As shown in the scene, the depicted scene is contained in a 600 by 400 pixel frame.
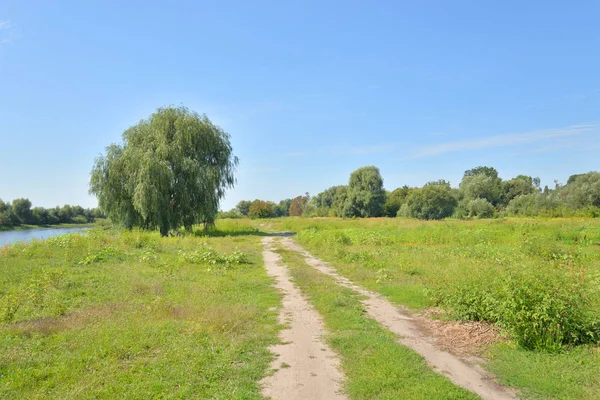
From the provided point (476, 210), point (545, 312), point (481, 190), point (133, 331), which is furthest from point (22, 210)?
point (481, 190)

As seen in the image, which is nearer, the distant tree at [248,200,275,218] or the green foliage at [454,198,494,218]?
the green foliage at [454,198,494,218]

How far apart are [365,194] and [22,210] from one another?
57.1 metres

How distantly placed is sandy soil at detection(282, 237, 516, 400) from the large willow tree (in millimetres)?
23711

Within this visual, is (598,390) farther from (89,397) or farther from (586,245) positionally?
(586,245)

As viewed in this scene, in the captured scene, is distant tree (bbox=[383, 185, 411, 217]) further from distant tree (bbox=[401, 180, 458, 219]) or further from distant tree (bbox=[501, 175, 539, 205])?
distant tree (bbox=[501, 175, 539, 205])

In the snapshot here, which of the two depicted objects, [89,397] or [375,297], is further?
[375,297]

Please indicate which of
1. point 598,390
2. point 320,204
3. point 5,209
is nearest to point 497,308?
point 598,390

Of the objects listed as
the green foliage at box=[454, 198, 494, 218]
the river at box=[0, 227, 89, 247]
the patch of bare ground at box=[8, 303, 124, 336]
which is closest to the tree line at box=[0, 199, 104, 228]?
the river at box=[0, 227, 89, 247]

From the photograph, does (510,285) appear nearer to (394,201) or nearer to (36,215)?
(36,215)

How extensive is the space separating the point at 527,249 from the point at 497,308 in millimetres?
11633

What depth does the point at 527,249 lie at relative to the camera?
16688 mm

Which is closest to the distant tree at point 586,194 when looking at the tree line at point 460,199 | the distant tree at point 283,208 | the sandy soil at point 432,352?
the tree line at point 460,199

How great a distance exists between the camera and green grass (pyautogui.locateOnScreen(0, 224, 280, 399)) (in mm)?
5172

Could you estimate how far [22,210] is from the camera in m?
59.6
